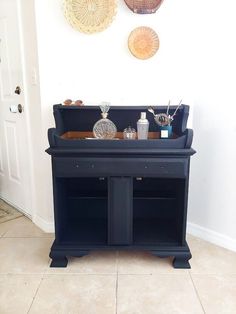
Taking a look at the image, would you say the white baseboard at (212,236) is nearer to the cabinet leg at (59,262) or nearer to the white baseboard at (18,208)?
the cabinet leg at (59,262)

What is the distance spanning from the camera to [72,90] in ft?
6.70

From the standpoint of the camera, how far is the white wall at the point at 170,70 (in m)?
1.91

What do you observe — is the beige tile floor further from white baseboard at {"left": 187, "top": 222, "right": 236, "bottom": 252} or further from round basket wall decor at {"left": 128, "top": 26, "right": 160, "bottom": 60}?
Result: round basket wall decor at {"left": 128, "top": 26, "right": 160, "bottom": 60}

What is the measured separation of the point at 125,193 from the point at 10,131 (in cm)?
135

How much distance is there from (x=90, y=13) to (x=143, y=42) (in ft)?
1.31

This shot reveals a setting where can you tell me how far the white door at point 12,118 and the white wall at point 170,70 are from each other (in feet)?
1.13

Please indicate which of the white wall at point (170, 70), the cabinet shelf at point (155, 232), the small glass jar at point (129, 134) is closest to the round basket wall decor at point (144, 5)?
the white wall at point (170, 70)

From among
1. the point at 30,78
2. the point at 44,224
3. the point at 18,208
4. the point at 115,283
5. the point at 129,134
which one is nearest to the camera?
the point at 115,283

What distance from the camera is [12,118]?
2.46m

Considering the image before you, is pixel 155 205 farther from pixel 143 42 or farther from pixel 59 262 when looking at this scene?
pixel 143 42

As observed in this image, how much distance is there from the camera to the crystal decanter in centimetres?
182

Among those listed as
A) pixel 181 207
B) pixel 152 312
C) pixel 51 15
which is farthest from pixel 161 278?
pixel 51 15

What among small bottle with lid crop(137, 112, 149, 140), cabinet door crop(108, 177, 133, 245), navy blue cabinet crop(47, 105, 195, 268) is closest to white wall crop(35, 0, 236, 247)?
navy blue cabinet crop(47, 105, 195, 268)

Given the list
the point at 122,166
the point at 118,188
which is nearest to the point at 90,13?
the point at 122,166
